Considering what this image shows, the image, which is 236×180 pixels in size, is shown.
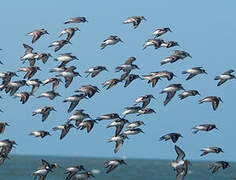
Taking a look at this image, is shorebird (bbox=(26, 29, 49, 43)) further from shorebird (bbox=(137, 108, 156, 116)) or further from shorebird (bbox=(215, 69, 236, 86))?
shorebird (bbox=(215, 69, 236, 86))

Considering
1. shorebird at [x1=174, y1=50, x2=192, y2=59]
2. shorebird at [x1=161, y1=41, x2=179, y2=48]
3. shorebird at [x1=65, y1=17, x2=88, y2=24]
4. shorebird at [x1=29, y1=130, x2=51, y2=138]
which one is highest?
shorebird at [x1=65, y1=17, x2=88, y2=24]

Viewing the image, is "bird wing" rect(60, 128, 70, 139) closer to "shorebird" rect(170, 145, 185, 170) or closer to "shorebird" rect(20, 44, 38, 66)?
"shorebird" rect(20, 44, 38, 66)

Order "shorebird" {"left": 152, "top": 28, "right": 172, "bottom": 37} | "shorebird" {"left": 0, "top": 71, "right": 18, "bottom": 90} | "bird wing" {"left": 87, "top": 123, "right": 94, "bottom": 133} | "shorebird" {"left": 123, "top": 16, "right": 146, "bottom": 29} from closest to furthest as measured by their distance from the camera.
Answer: "bird wing" {"left": 87, "top": 123, "right": 94, "bottom": 133} → "shorebird" {"left": 0, "top": 71, "right": 18, "bottom": 90} → "shorebird" {"left": 152, "top": 28, "right": 172, "bottom": 37} → "shorebird" {"left": 123, "top": 16, "right": 146, "bottom": 29}

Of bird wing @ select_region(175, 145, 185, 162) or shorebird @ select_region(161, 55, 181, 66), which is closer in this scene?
bird wing @ select_region(175, 145, 185, 162)

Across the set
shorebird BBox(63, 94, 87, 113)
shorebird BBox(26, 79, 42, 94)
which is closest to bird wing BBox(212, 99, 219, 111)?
shorebird BBox(63, 94, 87, 113)

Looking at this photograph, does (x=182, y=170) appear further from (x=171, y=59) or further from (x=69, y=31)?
(x=69, y=31)

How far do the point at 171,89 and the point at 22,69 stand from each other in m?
8.07

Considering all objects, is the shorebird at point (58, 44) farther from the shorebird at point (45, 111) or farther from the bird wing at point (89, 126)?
the bird wing at point (89, 126)

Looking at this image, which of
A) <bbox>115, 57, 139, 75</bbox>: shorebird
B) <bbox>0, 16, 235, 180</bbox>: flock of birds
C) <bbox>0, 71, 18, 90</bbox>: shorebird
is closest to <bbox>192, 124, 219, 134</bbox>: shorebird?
<bbox>0, 16, 235, 180</bbox>: flock of birds

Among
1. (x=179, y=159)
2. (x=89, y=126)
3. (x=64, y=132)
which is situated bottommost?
(x=179, y=159)

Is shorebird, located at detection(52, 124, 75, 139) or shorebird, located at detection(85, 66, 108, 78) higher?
shorebird, located at detection(85, 66, 108, 78)

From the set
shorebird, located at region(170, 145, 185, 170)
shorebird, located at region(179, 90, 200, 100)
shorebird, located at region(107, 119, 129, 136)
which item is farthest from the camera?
shorebird, located at region(179, 90, 200, 100)

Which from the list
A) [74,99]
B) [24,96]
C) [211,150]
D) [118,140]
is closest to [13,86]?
[24,96]

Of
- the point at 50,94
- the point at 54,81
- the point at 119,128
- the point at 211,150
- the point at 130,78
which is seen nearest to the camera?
the point at 211,150
